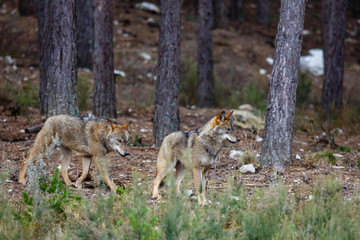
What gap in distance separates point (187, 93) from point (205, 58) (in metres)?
1.89

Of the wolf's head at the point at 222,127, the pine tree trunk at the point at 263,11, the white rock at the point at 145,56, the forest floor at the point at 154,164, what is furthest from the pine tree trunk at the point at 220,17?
the wolf's head at the point at 222,127

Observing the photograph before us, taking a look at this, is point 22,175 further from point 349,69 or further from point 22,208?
point 349,69

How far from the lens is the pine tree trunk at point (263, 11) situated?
37.2 meters

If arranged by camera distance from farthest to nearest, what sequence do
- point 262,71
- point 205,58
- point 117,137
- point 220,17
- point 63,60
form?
point 220,17, point 262,71, point 205,58, point 63,60, point 117,137

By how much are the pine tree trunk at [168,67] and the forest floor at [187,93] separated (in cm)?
72

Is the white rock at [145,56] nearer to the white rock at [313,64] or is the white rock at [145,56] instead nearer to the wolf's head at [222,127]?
the white rock at [313,64]

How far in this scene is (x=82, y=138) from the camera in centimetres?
988

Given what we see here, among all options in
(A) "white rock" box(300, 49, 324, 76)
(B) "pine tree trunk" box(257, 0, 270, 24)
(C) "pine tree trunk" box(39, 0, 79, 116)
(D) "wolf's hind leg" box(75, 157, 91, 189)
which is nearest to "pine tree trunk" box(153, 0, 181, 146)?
(C) "pine tree trunk" box(39, 0, 79, 116)

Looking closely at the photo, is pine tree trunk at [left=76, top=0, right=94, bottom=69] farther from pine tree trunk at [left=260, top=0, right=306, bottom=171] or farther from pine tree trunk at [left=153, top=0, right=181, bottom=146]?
pine tree trunk at [left=260, top=0, right=306, bottom=171]

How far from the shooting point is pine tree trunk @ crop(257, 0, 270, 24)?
122ft

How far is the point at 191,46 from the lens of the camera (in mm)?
27922

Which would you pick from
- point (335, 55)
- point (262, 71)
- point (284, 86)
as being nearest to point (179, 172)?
point (284, 86)

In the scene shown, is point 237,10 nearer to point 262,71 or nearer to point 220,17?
point 220,17

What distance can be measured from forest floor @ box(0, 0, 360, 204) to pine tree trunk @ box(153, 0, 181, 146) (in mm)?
719
